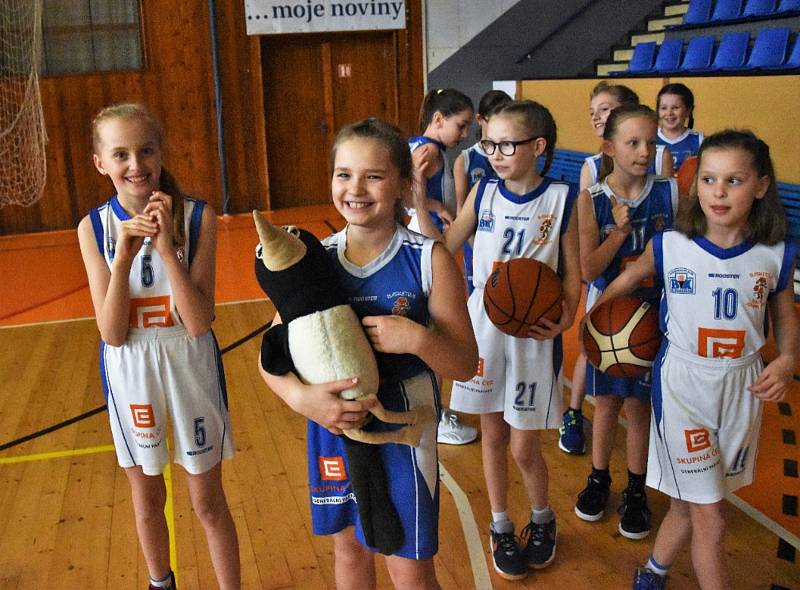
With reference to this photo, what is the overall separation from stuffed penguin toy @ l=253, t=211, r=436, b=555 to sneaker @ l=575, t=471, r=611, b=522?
158cm

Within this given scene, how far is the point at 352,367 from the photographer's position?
171 cm

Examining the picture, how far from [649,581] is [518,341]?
2.99 feet

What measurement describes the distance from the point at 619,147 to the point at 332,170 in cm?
145

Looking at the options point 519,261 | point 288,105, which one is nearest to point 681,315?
point 519,261

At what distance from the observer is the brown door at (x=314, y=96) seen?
36.0ft

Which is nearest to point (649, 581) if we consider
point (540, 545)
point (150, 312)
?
point (540, 545)

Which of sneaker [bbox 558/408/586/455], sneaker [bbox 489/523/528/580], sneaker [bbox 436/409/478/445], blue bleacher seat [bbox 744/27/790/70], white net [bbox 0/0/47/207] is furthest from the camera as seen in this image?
white net [bbox 0/0/47/207]

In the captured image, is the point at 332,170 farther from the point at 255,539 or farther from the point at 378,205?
the point at 255,539

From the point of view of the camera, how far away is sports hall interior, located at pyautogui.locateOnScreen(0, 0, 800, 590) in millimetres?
2992

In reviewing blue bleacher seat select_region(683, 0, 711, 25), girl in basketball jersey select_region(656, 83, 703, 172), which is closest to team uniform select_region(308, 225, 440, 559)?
girl in basketball jersey select_region(656, 83, 703, 172)

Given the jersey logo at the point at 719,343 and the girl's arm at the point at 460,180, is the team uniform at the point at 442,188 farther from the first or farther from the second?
the jersey logo at the point at 719,343

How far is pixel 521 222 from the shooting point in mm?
2711

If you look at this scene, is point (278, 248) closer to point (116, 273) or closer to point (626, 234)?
point (116, 273)

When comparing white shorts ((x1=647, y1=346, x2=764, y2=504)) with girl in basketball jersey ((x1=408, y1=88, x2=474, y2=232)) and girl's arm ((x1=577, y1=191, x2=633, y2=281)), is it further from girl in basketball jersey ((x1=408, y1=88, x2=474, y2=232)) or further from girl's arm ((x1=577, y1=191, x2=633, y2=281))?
girl in basketball jersey ((x1=408, y1=88, x2=474, y2=232))
